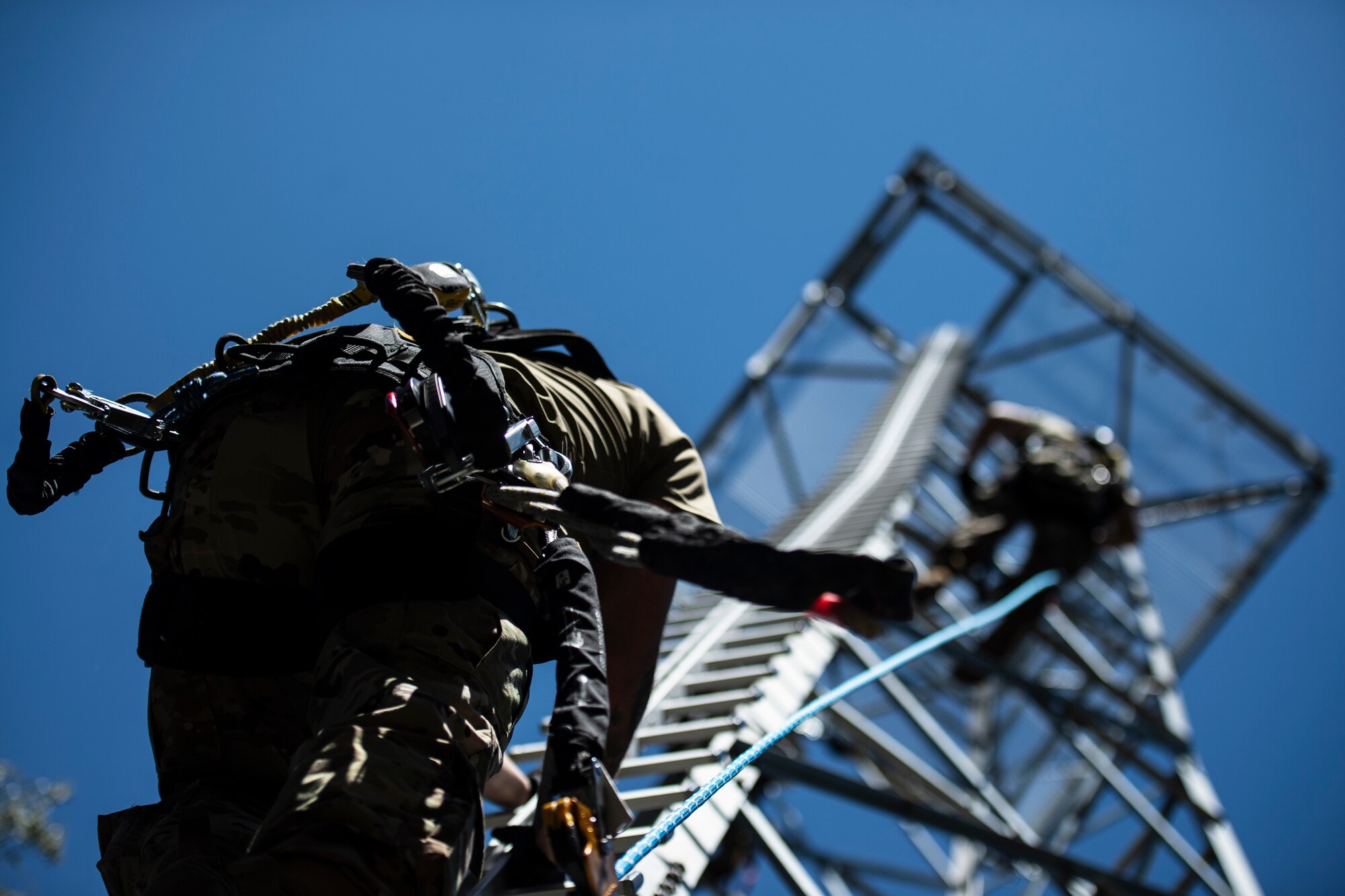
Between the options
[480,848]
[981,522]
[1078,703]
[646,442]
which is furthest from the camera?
[981,522]

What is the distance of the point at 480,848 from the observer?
189 cm

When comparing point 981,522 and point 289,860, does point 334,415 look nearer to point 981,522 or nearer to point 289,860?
point 289,860

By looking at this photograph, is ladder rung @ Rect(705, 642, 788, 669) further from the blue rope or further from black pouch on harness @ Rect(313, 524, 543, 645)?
black pouch on harness @ Rect(313, 524, 543, 645)

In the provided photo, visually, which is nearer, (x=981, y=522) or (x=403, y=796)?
(x=403, y=796)

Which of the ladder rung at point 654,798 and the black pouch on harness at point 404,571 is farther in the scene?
the ladder rung at point 654,798


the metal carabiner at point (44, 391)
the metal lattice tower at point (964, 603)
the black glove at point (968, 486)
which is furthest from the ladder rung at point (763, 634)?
the black glove at point (968, 486)

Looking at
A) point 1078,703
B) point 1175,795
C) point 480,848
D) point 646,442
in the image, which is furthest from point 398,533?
point 1175,795

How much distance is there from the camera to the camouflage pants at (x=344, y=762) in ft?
5.41

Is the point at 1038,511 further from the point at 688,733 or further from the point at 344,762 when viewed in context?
the point at 344,762

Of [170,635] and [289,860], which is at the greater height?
[289,860]

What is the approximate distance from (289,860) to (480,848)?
0.35 metres

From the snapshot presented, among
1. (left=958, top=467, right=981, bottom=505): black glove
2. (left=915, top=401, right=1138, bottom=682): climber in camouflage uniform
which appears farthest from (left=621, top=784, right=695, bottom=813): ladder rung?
(left=958, top=467, right=981, bottom=505): black glove

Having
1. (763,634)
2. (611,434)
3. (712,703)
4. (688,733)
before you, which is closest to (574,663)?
(611,434)

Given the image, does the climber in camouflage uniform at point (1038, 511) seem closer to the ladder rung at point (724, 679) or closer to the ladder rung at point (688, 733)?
the ladder rung at point (724, 679)
